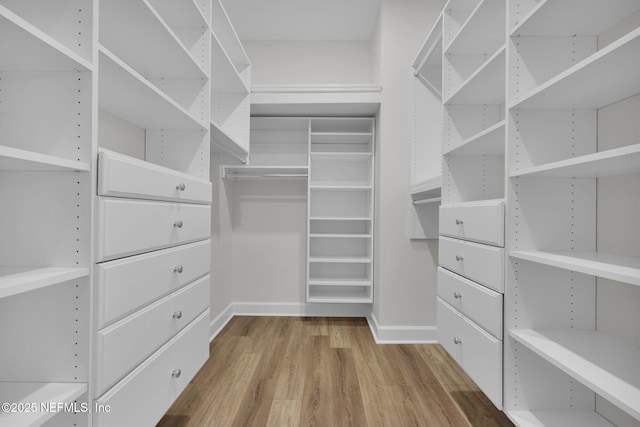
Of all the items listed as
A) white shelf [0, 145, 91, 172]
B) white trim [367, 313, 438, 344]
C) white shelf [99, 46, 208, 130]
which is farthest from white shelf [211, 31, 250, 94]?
white trim [367, 313, 438, 344]

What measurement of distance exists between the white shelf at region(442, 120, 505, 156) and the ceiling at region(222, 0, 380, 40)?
5.39ft

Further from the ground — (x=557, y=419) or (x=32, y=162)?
(x=32, y=162)

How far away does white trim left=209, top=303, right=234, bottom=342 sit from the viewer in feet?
8.96

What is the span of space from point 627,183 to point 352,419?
4.91 ft

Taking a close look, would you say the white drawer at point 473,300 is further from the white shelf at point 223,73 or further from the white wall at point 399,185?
the white shelf at point 223,73

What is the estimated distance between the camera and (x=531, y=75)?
1.30 metres

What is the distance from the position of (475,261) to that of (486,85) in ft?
2.77

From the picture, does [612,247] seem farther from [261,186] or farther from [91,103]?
[261,186]

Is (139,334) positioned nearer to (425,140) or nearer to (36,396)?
(36,396)

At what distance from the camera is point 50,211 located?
0.87 metres

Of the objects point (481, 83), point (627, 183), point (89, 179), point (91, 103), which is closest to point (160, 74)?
point (91, 103)

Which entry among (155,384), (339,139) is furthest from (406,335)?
(155,384)

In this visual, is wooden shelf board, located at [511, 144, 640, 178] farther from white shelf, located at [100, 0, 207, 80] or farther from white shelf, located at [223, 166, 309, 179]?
white shelf, located at [223, 166, 309, 179]

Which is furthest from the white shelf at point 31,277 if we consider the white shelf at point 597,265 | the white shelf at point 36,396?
the white shelf at point 597,265
